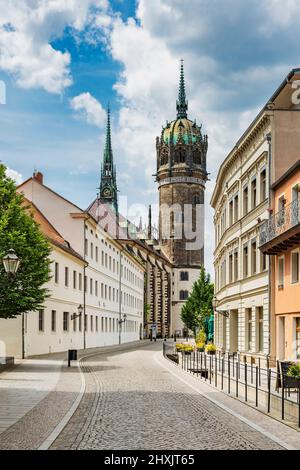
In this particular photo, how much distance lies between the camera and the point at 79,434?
39.4 ft

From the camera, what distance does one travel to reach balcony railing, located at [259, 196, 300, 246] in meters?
26.2

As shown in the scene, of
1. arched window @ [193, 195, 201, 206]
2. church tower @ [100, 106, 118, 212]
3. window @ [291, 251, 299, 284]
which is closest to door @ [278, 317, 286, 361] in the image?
window @ [291, 251, 299, 284]

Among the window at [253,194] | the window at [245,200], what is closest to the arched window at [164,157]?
the window at [245,200]

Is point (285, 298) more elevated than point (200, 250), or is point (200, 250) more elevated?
point (200, 250)

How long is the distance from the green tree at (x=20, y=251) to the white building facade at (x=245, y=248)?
9.81 meters

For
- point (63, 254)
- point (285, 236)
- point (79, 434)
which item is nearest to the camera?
point (79, 434)

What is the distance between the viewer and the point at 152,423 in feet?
43.5

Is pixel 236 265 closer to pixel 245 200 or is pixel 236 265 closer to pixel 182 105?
pixel 245 200

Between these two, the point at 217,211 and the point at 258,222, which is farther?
the point at 217,211

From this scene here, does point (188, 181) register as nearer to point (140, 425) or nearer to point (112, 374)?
point (112, 374)

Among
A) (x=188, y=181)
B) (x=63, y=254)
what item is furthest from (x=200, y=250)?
(x=63, y=254)

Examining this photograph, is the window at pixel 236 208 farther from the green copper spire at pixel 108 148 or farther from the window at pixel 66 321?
the green copper spire at pixel 108 148

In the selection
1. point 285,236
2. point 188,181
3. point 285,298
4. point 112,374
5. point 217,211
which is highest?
point 188,181
